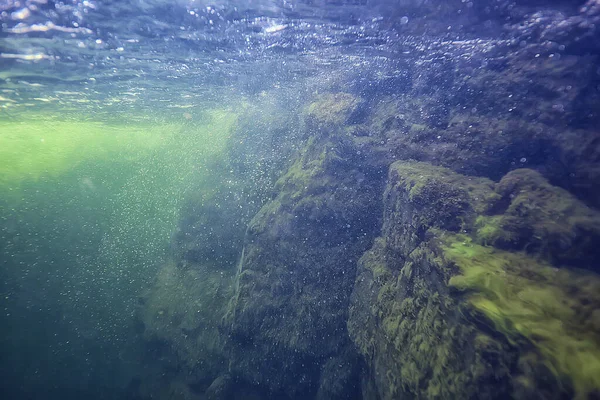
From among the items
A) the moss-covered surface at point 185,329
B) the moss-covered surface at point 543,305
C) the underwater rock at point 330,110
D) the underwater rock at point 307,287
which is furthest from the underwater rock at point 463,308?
the moss-covered surface at point 185,329

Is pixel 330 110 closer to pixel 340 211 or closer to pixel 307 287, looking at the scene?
pixel 340 211

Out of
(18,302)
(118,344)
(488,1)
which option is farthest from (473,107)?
(18,302)

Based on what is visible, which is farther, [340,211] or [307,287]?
[340,211]

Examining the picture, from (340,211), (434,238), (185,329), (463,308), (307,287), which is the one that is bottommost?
(185,329)

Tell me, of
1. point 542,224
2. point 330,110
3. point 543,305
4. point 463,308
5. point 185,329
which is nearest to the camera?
point 543,305

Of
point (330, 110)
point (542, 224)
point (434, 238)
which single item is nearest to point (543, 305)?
point (542, 224)

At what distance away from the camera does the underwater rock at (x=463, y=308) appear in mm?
3834

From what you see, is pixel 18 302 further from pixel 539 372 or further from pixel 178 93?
pixel 539 372

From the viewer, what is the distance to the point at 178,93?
71.5 feet

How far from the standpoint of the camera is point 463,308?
489 cm

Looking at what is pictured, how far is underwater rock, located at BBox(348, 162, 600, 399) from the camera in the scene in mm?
3834

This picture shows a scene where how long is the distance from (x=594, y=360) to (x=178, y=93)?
2539 cm

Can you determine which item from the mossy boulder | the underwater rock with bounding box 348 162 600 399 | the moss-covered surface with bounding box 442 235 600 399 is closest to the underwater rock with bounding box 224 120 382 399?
the underwater rock with bounding box 348 162 600 399

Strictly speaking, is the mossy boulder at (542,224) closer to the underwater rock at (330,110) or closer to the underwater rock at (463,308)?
the underwater rock at (463,308)
